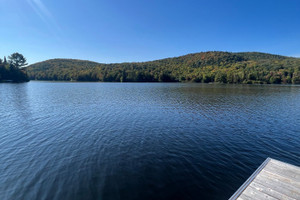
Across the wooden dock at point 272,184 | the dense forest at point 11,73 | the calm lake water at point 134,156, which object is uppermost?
the dense forest at point 11,73

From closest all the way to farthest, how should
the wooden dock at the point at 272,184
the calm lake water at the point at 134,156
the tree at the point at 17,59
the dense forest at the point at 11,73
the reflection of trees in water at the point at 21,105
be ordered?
the wooden dock at the point at 272,184
the calm lake water at the point at 134,156
the reflection of trees in water at the point at 21,105
the dense forest at the point at 11,73
the tree at the point at 17,59

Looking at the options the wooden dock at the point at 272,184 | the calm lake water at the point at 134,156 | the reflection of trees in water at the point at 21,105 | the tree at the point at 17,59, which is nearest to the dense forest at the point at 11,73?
the tree at the point at 17,59

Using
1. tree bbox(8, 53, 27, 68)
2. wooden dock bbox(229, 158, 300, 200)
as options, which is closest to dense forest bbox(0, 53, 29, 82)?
tree bbox(8, 53, 27, 68)

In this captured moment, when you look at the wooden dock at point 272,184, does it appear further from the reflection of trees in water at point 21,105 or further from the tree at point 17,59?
the tree at point 17,59

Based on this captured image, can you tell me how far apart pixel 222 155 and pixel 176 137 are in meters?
4.73

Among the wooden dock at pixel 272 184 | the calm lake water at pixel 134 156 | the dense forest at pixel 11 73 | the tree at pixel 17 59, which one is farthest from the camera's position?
the tree at pixel 17 59

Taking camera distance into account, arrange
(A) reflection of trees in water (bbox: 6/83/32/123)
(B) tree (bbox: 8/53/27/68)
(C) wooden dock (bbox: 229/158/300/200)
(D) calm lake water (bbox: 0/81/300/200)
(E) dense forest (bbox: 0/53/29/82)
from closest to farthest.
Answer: (C) wooden dock (bbox: 229/158/300/200) → (D) calm lake water (bbox: 0/81/300/200) → (A) reflection of trees in water (bbox: 6/83/32/123) → (E) dense forest (bbox: 0/53/29/82) → (B) tree (bbox: 8/53/27/68)

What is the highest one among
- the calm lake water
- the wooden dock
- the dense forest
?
the dense forest

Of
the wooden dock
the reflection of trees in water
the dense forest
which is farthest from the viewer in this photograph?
the dense forest

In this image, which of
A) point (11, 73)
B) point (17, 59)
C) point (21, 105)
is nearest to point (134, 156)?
point (21, 105)

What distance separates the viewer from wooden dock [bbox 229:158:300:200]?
20.3 ft

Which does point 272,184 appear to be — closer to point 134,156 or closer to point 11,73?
point 134,156

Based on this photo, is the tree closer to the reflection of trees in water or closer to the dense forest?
the dense forest

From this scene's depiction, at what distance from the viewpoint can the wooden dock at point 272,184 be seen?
20.3ft
